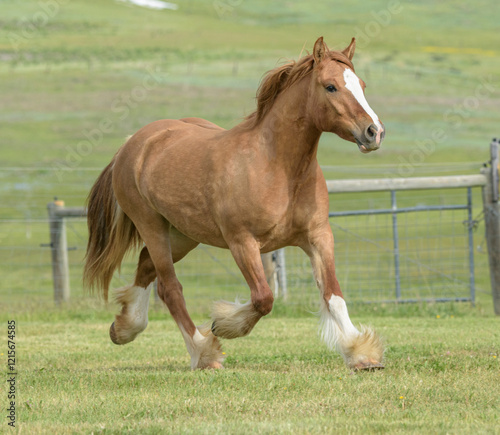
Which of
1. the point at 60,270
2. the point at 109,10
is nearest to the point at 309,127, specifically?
the point at 60,270

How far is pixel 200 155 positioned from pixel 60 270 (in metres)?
5.38

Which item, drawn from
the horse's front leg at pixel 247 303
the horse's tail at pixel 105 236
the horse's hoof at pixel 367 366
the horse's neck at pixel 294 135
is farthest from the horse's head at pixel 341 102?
the horse's tail at pixel 105 236

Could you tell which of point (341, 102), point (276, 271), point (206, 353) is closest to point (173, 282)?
point (206, 353)

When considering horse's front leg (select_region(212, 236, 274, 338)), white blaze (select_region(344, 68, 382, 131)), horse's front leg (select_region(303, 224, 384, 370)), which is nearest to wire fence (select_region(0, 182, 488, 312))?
horse's front leg (select_region(212, 236, 274, 338))

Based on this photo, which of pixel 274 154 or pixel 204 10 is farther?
pixel 204 10

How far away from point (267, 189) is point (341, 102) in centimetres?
75

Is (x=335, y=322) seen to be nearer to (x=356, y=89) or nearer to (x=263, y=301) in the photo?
(x=263, y=301)

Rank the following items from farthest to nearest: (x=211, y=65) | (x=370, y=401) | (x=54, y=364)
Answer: (x=211, y=65)
(x=54, y=364)
(x=370, y=401)

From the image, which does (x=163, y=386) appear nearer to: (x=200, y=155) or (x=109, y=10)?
(x=200, y=155)

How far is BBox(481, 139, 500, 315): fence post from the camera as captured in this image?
9695mm

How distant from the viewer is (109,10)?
266 feet

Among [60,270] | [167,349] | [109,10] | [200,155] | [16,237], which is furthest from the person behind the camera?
[109,10]

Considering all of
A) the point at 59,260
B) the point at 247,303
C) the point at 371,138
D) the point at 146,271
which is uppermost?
the point at 371,138

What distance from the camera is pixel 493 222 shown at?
977cm
